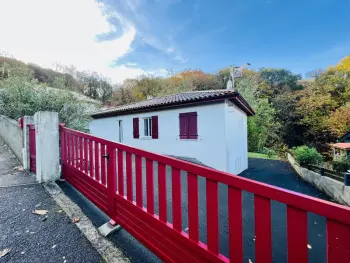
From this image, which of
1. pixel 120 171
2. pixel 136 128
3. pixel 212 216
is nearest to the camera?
pixel 212 216

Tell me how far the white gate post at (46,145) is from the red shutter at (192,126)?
19.2 ft

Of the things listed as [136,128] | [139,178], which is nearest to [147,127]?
[136,128]

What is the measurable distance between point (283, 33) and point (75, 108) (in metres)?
23.3

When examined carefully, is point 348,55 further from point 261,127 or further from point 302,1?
point 261,127

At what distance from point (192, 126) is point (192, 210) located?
7189 millimetres

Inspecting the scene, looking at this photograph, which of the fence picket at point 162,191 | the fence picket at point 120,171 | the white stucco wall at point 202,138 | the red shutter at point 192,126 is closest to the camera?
the fence picket at point 162,191

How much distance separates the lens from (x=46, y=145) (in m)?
3.82

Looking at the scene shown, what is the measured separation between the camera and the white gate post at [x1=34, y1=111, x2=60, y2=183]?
3.76 metres

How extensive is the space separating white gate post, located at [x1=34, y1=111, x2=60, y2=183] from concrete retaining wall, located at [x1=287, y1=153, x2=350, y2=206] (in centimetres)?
860

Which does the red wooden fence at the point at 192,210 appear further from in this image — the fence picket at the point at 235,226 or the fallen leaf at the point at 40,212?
the fallen leaf at the point at 40,212

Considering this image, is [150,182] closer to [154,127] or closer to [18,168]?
[18,168]

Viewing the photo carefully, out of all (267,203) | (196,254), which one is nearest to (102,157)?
(196,254)

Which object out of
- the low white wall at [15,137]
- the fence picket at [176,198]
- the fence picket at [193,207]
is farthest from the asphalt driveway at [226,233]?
the low white wall at [15,137]

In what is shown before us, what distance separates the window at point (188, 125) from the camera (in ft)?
28.2
